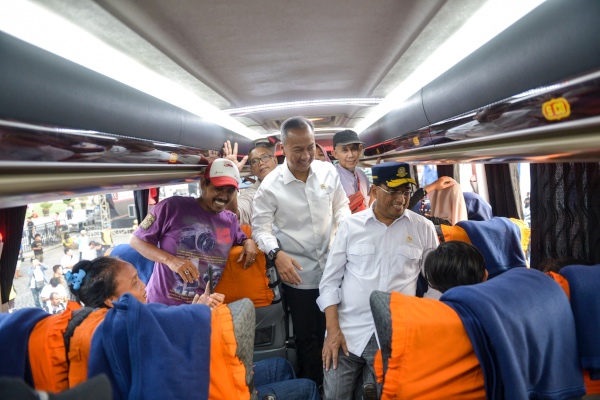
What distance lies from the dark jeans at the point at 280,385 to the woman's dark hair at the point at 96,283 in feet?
3.13

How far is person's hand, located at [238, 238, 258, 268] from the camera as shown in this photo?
2.94 metres

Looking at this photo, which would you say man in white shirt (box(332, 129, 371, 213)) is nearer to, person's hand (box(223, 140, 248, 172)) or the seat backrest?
person's hand (box(223, 140, 248, 172))

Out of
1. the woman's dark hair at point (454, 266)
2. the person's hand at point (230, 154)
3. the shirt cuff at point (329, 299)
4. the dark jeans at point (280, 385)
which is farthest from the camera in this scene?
the person's hand at point (230, 154)

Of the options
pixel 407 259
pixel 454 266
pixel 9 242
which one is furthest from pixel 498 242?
pixel 9 242

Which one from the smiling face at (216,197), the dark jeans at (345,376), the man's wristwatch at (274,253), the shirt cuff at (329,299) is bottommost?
the dark jeans at (345,376)

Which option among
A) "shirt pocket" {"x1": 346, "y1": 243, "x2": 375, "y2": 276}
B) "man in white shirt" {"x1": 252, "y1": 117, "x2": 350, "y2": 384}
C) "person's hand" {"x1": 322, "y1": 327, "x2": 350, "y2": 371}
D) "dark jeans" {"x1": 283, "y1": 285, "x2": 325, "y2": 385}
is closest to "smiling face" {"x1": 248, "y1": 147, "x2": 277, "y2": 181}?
"man in white shirt" {"x1": 252, "y1": 117, "x2": 350, "y2": 384}

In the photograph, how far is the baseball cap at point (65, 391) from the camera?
855 mm

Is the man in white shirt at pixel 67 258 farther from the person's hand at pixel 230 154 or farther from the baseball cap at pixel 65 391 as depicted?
the baseball cap at pixel 65 391

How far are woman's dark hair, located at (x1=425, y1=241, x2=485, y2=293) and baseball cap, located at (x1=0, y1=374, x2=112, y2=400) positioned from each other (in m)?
1.42

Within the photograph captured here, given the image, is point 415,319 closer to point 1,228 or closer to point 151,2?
point 151,2

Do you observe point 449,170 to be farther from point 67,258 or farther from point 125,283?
point 67,258

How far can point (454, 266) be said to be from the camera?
1.80m

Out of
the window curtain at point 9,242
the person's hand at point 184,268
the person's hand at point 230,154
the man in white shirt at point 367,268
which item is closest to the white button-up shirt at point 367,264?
the man in white shirt at point 367,268

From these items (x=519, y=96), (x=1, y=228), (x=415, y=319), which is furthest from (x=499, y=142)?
(x=1, y=228)
